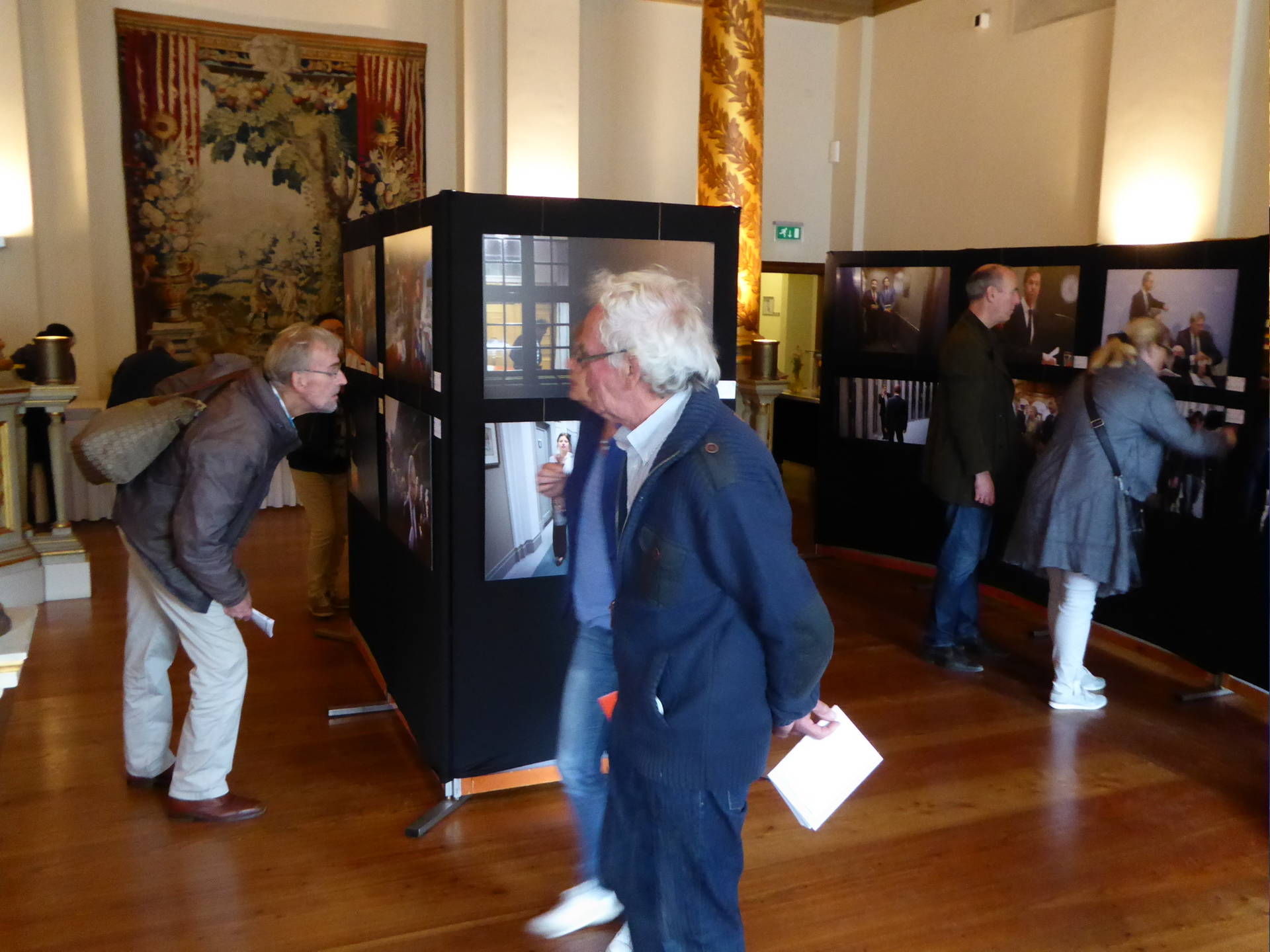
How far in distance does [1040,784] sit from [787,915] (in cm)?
149

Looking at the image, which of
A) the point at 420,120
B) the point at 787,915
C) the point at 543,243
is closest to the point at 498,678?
the point at 787,915

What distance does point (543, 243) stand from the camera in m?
3.58

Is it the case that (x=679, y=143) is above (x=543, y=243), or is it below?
above

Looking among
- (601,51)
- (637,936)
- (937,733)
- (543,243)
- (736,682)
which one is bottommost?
(937,733)

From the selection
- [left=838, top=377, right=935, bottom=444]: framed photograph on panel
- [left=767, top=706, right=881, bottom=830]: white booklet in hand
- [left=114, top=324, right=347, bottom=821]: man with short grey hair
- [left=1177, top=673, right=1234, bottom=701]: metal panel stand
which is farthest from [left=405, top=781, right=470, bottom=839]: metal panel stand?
[left=838, top=377, right=935, bottom=444]: framed photograph on panel

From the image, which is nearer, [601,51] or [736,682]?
[736,682]

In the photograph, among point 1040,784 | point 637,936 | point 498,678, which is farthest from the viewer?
point 1040,784

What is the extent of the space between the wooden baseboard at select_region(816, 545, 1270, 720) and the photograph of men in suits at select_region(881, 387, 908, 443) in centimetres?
88

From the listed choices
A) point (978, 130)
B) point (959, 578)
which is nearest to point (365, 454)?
point (959, 578)

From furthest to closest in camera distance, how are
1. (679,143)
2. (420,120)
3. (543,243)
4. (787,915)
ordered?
(679,143), (420,120), (543,243), (787,915)

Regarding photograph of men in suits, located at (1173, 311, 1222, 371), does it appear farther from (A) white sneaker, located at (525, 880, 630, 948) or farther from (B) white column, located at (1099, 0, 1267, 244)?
(A) white sneaker, located at (525, 880, 630, 948)

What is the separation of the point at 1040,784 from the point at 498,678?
2199 millimetres

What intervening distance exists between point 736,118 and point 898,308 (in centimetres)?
295

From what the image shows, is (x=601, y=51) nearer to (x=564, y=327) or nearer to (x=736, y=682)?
(x=564, y=327)
